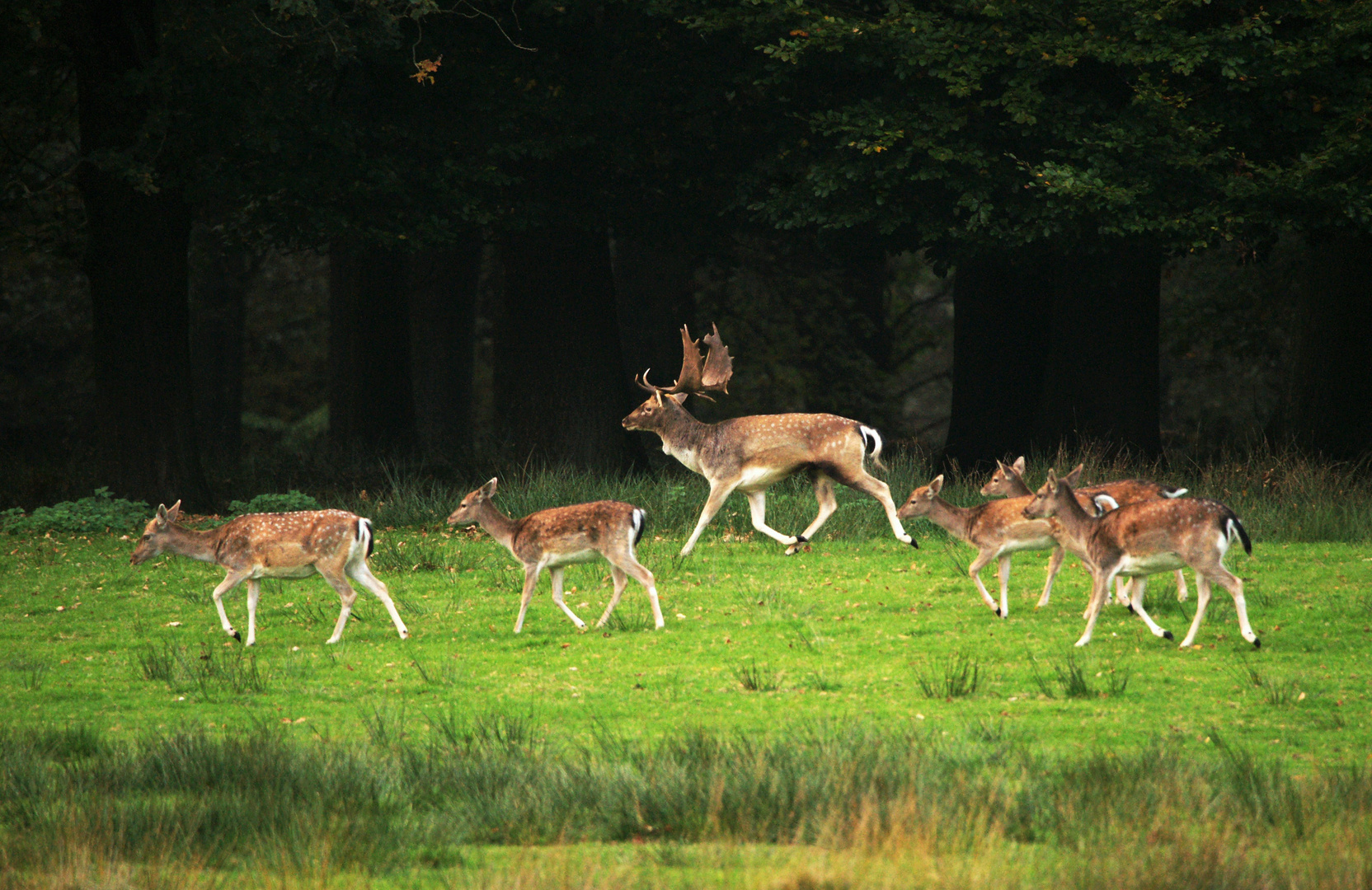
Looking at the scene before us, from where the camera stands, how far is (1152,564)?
9.72 m

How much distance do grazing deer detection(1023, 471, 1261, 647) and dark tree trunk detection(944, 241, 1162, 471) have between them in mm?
9591

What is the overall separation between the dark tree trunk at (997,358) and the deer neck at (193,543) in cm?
1376

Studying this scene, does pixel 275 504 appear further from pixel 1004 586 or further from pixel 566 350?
pixel 1004 586

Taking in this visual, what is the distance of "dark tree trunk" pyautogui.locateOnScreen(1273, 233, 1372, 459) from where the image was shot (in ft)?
66.3

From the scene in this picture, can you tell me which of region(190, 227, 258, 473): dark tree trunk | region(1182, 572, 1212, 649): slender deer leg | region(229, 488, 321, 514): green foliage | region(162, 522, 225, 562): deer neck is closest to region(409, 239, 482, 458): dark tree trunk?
region(190, 227, 258, 473): dark tree trunk

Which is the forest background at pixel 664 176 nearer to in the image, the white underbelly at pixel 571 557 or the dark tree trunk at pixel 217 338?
the dark tree trunk at pixel 217 338

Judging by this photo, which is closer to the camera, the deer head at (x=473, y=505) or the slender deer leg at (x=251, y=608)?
the slender deer leg at (x=251, y=608)

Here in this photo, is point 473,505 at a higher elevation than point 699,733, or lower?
higher

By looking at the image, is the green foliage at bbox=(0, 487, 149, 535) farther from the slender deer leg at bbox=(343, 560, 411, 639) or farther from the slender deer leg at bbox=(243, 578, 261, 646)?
the slender deer leg at bbox=(343, 560, 411, 639)

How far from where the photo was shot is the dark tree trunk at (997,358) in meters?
23.3

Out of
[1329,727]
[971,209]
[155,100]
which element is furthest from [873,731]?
[155,100]

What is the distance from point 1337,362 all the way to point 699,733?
15.7m

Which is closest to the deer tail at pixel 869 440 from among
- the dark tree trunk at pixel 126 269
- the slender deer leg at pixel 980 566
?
the slender deer leg at pixel 980 566

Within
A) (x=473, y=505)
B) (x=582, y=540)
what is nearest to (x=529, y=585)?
(x=582, y=540)
